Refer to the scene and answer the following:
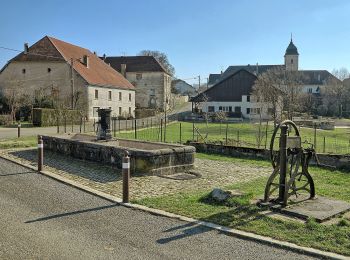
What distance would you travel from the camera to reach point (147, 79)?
79250 mm

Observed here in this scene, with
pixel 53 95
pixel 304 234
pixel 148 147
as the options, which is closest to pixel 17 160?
pixel 148 147

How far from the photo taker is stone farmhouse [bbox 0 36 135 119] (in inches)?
1984

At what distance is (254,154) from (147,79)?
6347 centimetres

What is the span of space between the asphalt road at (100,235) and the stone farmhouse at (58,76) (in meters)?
41.3

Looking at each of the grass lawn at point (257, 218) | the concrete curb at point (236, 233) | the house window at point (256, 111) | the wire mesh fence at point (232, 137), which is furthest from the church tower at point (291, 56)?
the concrete curb at point (236, 233)

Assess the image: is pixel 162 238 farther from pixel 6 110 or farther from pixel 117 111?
pixel 117 111

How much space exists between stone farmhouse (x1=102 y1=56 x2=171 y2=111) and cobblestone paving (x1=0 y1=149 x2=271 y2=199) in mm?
62323

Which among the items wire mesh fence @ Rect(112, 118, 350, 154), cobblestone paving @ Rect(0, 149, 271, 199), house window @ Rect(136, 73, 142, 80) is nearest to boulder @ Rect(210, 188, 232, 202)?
cobblestone paving @ Rect(0, 149, 271, 199)

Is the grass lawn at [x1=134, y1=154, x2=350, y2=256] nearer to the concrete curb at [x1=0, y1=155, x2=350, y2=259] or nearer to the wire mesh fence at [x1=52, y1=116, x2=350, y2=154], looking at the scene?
the concrete curb at [x1=0, y1=155, x2=350, y2=259]

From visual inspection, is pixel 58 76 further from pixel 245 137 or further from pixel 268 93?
pixel 245 137

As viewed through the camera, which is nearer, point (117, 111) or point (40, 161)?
point (40, 161)

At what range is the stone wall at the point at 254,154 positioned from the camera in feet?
46.9

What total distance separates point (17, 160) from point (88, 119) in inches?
1384

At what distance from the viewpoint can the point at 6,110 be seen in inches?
1860
